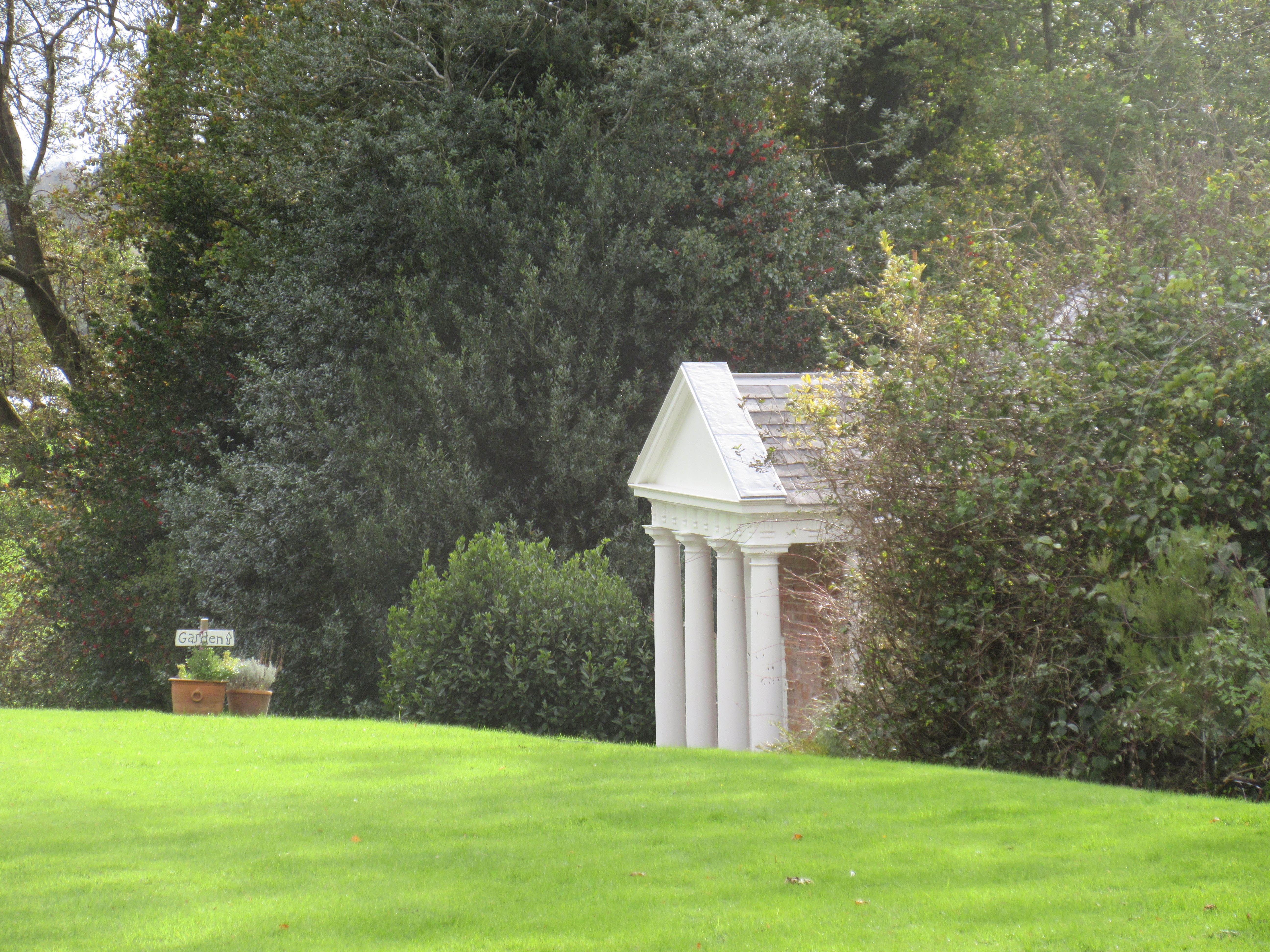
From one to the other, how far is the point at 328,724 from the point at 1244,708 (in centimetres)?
786

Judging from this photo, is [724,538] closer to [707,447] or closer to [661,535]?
[707,447]

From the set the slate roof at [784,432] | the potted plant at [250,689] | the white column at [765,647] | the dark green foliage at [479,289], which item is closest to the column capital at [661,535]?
the slate roof at [784,432]

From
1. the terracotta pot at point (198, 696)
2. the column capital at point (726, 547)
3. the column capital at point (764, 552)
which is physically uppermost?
the column capital at point (726, 547)

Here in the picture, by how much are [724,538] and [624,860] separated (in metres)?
5.98

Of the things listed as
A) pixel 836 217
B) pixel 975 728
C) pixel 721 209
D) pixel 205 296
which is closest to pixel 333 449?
pixel 205 296

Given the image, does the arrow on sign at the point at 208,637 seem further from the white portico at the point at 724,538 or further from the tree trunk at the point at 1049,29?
the tree trunk at the point at 1049,29

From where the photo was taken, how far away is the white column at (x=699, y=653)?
1212cm

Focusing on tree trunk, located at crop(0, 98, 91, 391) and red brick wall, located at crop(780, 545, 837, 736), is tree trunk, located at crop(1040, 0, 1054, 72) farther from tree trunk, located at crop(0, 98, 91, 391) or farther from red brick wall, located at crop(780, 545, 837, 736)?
tree trunk, located at crop(0, 98, 91, 391)

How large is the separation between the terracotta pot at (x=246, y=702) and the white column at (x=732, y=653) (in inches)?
213

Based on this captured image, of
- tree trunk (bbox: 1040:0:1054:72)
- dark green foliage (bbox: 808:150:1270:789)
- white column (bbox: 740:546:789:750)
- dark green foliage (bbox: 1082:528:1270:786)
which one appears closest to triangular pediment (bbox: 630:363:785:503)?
white column (bbox: 740:546:789:750)

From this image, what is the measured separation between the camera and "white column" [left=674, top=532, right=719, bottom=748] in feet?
39.8

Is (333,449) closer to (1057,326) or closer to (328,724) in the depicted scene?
(328,724)

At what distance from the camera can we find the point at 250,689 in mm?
13617

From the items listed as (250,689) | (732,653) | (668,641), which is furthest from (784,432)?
(250,689)
